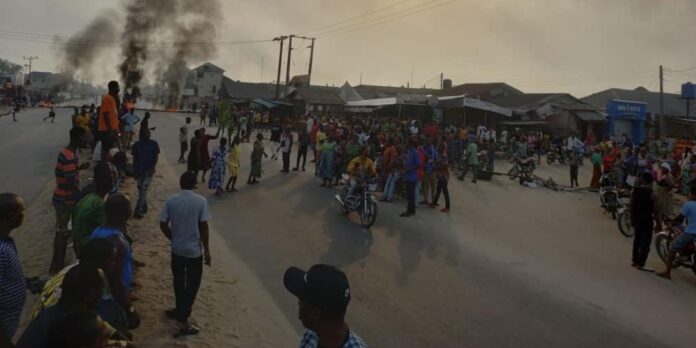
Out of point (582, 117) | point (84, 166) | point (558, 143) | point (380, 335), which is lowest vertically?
point (380, 335)

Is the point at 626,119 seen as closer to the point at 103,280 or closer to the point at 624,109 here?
the point at 624,109

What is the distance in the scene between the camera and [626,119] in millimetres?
31797

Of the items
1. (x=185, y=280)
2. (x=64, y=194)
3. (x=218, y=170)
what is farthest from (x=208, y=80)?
(x=185, y=280)

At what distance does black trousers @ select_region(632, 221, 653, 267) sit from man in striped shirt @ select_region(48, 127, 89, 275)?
866cm

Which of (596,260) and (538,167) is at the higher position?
(538,167)

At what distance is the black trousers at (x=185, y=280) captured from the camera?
4.95 m

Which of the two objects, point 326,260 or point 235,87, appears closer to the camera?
point 326,260

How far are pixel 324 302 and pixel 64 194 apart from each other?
5.42 m

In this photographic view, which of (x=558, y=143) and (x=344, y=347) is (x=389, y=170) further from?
(x=558, y=143)

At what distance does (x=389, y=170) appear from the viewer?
43.5ft

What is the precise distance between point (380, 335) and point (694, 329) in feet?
12.9

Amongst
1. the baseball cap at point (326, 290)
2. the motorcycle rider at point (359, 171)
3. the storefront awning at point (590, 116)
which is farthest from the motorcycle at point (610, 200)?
the storefront awning at point (590, 116)

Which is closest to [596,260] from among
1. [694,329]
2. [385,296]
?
[694,329]

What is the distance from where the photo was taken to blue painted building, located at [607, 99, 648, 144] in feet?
102
